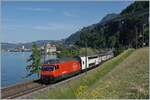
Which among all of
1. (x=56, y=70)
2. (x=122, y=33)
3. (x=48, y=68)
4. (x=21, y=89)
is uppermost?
(x=122, y=33)

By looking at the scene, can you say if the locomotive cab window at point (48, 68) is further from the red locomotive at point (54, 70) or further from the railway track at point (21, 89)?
the railway track at point (21, 89)

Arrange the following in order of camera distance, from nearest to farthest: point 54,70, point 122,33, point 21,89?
point 21,89
point 54,70
point 122,33

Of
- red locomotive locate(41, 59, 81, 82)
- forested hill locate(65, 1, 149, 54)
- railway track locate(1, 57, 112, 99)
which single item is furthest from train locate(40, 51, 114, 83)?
forested hill locate(65, 1, 149, 54)

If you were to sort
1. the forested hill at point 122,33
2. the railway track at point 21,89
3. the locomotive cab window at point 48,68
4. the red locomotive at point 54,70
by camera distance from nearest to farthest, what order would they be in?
1. the railway track at point 21,89
2. the red locomotive at point 54,70
3. the locomotive cab window at point 48,68
4. the forested hill at point 122,33

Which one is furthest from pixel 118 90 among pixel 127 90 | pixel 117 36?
pixel 117 36

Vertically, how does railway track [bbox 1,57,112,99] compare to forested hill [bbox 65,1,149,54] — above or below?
below

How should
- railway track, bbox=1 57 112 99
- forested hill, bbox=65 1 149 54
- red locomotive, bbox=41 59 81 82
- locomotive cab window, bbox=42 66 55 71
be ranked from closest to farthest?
railway track, bbox=1 57 112 99
red locomotive, bbox=41 59 81 82
locomotive cab window, bbox=42 66 55 71
forested hill, bbox=65 1 149 54

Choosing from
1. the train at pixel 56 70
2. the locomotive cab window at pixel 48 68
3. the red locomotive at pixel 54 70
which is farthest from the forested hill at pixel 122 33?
the locomotive cab window at pixel 48 68

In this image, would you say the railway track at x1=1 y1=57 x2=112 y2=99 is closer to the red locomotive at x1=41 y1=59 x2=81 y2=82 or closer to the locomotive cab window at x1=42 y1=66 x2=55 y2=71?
the red locomotive at x1=41 y1=59 x2=81 y2=82

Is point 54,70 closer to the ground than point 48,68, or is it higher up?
closer to the ground

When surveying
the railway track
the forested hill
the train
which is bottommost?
the railway track

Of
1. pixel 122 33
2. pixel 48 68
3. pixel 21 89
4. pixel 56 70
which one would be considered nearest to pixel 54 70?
pixel 56 70

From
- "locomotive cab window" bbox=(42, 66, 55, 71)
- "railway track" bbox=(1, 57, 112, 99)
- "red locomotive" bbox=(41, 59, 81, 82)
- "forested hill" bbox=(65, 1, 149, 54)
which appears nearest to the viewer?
"railway track" bbox=(1, 57, 112, 99)

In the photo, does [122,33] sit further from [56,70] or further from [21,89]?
[21,89]
